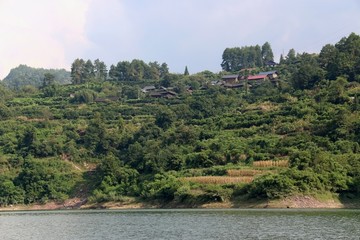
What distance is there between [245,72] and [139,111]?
3601 centimetres

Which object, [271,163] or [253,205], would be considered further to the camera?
[271,163]

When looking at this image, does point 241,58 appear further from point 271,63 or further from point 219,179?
point 219,179

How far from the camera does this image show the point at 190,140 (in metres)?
86.1

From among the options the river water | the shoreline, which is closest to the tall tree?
the shoreline

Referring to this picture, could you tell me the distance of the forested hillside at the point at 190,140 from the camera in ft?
213

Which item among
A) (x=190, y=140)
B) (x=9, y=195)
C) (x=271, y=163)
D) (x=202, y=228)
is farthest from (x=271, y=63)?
(x=202, y=228)

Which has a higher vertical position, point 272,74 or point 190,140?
point 272,74

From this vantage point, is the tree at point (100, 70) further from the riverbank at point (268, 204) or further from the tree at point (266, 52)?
the riverbank at point (268, 204)

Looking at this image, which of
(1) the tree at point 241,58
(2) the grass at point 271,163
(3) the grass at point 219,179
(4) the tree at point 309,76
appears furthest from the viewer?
(1) the tree at point 241,58

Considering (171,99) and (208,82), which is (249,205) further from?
(208,82)

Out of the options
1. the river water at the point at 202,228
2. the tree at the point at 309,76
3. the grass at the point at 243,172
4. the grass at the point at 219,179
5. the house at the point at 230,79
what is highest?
the house at the point at 230,79

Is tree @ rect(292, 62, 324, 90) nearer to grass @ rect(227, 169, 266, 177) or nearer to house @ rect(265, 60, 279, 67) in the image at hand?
grass @ rect(227, 169, 266, 177)

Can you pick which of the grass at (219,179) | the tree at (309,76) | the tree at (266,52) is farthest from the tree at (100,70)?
the grass at (219,179)

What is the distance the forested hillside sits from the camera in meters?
64.9
